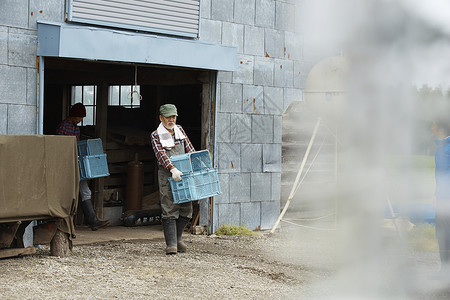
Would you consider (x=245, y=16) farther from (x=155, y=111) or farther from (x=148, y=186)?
(x=148, y=186)

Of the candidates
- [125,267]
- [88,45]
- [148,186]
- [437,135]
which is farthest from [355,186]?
[148,186]

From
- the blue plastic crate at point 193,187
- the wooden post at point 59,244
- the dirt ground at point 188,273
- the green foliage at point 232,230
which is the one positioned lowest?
the green foliage at point 232,230

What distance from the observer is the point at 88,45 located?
23.2 ft

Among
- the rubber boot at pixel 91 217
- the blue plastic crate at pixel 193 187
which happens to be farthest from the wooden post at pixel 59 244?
the rubber boot at pixel 91 217

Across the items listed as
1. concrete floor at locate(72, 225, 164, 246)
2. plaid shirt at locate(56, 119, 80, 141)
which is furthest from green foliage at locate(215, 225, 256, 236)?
plaid shirt at locate(56, 119, 80, 141)

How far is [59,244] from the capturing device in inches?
250

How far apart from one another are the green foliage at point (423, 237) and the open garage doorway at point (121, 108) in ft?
20.4

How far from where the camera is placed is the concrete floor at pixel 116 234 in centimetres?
818

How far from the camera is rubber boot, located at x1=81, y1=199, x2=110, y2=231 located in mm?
9031

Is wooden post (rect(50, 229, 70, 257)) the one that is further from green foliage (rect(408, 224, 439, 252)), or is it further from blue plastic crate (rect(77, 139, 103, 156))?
green foliage (rect(408, 224, 439, 252))

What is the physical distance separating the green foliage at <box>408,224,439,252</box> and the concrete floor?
5.88m

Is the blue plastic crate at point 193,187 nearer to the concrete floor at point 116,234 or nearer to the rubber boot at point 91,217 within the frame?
the concrete floor at point 116,234

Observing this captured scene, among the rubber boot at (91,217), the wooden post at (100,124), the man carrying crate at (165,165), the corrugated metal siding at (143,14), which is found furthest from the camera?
the wooden post at (100,124)

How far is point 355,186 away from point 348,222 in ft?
0.46
